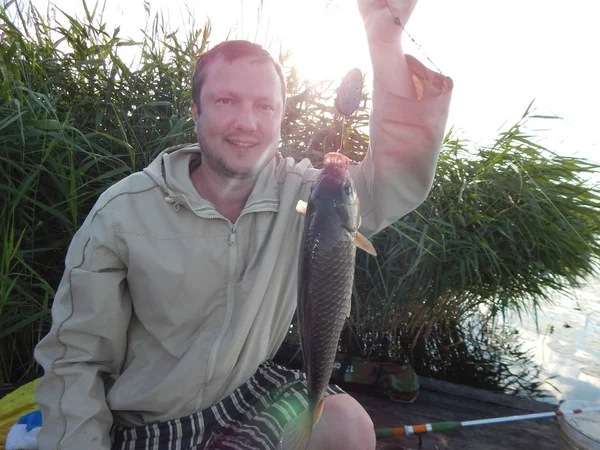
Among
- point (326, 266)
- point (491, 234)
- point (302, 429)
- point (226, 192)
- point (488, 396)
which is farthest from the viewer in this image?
point (491, 234)

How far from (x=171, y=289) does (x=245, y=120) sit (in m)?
0.91

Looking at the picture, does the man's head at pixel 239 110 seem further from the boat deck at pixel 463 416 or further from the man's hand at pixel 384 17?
the boat deck at pixel 463 416

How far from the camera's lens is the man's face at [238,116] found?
220 centimetres

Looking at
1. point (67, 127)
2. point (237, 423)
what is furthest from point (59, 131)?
point (237, 423)

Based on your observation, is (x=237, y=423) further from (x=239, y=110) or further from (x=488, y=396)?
(x=488, y=396)

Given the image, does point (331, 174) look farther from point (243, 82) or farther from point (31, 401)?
point (31, 401)

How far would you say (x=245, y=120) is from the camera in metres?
2.17

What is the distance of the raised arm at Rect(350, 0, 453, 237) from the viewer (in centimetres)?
175

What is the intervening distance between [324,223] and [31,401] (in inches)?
92.7

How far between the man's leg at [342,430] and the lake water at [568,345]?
3.08m

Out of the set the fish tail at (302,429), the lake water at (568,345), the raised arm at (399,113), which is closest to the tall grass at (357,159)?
the lake water at (568,345)

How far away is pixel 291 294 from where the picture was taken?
237cm

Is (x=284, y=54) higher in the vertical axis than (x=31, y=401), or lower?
higher

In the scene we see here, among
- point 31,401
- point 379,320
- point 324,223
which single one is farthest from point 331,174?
point 379,320
